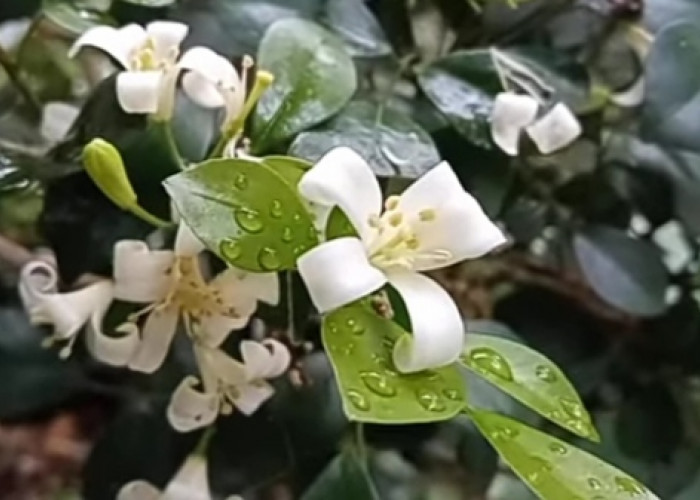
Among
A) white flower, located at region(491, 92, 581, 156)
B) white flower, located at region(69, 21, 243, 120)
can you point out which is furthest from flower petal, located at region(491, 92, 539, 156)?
white flower, located at region(69, 21, 243, 120)

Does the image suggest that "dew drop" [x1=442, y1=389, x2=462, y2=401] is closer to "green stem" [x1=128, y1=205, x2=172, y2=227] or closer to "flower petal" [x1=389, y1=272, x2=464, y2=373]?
"flower petal" [x1=389, y1=272, x2=464, y2=373]

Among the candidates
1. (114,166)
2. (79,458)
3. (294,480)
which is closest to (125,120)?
(114,166)

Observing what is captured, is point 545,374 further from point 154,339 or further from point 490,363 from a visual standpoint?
point 154,339

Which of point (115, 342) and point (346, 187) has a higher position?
point (346, 187)

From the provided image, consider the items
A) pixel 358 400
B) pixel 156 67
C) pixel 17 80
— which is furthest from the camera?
pixel 17 80

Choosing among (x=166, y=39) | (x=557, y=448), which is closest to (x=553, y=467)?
(x=557, y=448)

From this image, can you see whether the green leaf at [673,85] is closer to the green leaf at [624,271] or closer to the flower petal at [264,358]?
the green leaf at [624,271]

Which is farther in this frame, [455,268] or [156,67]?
[455,268]
